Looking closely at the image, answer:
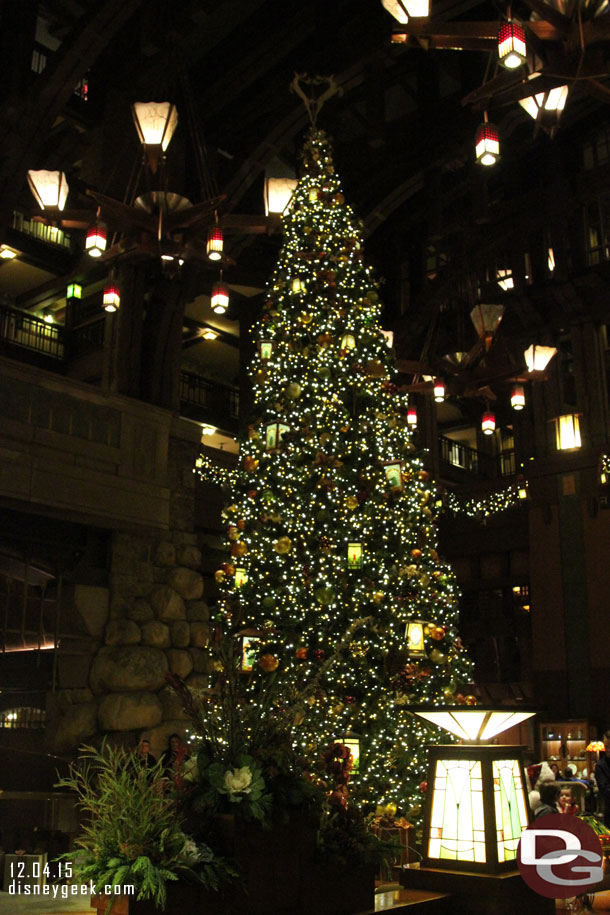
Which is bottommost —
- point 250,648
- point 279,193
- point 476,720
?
point 476,720

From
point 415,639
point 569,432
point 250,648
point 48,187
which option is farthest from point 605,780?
point 48,187

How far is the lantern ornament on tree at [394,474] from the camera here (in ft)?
33.0

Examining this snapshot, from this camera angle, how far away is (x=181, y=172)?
13.2 metres

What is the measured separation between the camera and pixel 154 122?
27.6 feet

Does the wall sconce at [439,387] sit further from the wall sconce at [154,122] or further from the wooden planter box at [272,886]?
the wooden planter box at [272,886]

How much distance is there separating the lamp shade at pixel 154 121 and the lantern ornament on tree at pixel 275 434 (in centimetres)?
333

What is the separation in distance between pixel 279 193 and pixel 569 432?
310 inches

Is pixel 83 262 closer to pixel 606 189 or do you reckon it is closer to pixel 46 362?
pixel 46 362

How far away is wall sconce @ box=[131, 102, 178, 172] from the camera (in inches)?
328

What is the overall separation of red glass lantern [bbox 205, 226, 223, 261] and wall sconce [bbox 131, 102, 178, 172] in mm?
929

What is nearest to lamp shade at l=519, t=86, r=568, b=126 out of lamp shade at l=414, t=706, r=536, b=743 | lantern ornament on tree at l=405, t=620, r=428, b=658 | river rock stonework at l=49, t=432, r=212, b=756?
lantern ornament on tree at l=405, t=620, r=428, b=658

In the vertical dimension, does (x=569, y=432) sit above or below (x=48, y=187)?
below

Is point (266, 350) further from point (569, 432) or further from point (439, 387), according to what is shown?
point (569, 432)

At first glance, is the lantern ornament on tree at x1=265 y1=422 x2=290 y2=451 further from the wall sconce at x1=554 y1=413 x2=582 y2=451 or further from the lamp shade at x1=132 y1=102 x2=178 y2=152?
the wall sconce at x1=554 y1=413 x2=582 y2=451
